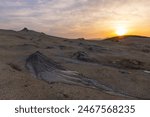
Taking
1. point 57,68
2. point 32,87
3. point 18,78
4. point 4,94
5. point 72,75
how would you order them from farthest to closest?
point 57,68 → point 72,75 → point 18,78 → point 32,87 → point 4,94

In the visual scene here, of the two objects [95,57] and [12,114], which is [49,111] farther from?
[95,57]

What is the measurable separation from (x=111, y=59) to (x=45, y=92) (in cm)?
705

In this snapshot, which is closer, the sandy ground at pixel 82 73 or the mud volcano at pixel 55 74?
the sandy ground at pixel 82 73

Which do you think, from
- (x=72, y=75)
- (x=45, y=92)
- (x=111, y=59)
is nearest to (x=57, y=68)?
(x=72, y=75)

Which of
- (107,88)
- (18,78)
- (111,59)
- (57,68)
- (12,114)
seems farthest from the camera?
(111,59)

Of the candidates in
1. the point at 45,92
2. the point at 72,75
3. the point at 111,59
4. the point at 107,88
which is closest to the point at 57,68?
the point at 72,75

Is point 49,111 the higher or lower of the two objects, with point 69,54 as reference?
lower

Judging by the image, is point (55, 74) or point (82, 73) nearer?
point (55, 74)

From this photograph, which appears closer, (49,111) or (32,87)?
(49,111)

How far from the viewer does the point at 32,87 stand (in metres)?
7.27

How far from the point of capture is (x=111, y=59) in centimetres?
1346

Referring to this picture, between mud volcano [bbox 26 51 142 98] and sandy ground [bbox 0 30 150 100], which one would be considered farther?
mud volcano [bbox 26 51 142 98]

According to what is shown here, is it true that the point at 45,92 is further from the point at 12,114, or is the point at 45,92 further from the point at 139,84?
the point at 139,84

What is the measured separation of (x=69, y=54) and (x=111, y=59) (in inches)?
88.8
